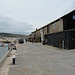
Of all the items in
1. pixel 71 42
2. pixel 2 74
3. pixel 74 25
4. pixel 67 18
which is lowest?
pixel 2 74

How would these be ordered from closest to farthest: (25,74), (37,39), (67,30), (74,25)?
(25,74)
(67,30)
(74,25)
(37,39)

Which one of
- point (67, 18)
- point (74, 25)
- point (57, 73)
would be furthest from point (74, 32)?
point (57, 73)

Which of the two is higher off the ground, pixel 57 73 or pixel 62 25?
pixel 62 25

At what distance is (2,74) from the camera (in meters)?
5.92

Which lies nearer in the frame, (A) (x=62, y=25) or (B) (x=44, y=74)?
(B) (x=44, y=74)

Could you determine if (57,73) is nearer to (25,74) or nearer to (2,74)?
(25,74)

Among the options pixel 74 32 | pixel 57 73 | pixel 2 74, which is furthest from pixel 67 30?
pixel 2 74

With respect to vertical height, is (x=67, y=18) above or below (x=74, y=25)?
above

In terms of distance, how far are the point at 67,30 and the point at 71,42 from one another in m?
2.31

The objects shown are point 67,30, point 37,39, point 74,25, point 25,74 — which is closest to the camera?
point 25,74

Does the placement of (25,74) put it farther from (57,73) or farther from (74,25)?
(74,25)

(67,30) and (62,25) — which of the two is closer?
(67,30)

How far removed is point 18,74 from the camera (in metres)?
5.85

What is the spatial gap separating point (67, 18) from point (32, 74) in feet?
53.1
